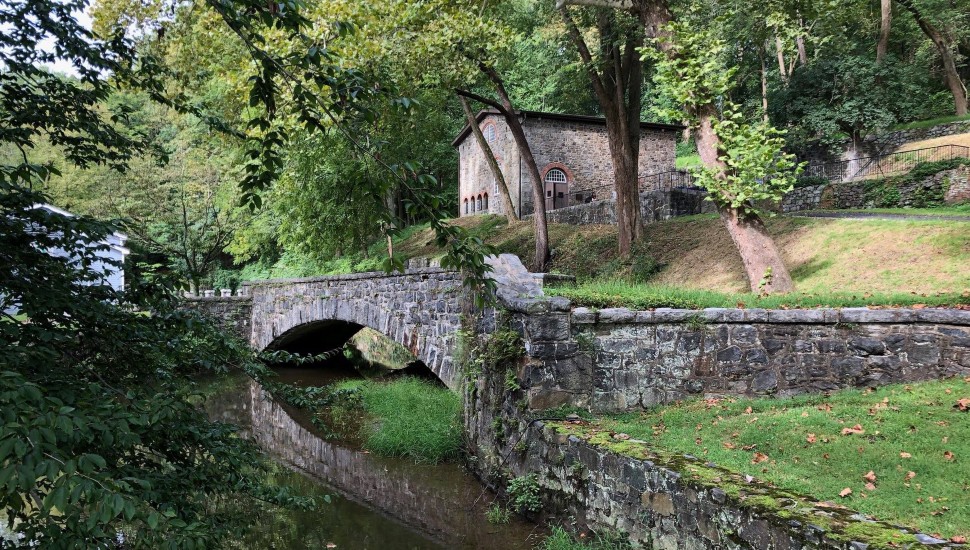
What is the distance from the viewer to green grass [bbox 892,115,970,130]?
969 inches

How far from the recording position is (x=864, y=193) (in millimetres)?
18344

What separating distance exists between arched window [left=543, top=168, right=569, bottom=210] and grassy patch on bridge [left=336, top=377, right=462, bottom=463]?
15.9m

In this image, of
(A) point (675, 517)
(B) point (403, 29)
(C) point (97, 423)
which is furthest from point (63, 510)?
(B) point (403, 29)

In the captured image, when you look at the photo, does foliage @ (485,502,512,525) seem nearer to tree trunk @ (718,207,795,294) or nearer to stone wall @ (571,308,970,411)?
stone wall @ (571,308,970,411)

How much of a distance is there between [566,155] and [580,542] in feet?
79.1

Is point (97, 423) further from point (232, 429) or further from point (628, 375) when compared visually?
point (628, 375)

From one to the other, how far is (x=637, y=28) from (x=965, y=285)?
7.91 metres

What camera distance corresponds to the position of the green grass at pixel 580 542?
223 inches

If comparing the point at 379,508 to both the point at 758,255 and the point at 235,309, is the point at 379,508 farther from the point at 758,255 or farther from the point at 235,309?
the point at 235,309

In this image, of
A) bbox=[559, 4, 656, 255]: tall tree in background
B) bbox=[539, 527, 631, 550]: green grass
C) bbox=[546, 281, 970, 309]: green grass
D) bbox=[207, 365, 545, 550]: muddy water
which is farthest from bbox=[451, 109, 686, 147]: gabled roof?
bbox=[539, 527, 631, 550]: green grass

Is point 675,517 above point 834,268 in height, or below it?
below

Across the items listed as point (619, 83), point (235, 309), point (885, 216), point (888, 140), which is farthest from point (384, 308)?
point (888, 140)

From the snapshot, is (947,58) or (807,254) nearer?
(807,254)

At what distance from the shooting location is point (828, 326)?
263 inches
